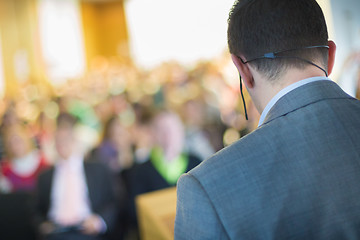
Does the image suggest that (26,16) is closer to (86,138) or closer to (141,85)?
(141,85)

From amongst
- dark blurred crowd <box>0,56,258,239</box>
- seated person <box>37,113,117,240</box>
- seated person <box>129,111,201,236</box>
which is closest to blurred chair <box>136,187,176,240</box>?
dark blurred crowd <box>0,56,258,239</box>

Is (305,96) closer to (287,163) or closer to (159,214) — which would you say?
(287,163)

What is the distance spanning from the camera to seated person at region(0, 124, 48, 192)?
3.45 meters

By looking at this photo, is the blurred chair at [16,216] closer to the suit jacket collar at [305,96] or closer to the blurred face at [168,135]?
the blurred face at [168,135]

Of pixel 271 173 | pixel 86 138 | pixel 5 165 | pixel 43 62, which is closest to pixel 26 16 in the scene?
pixel 43 62

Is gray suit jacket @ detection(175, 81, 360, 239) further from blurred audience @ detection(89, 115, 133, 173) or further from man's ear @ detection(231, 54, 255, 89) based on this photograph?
blurred audience @ detection(89, 115, 133, 173)

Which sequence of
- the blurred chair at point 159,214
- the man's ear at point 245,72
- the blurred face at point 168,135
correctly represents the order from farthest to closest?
the blurred face at point 168,135
the blurred chair at point 159,214
the man's ear at point 245,72

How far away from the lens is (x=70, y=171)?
290 centimetres

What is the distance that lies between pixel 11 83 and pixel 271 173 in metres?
11.3

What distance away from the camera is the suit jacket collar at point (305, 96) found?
24.3 inches

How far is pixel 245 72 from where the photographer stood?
68 cm

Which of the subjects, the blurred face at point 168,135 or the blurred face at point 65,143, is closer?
the blurred face at point 168,135

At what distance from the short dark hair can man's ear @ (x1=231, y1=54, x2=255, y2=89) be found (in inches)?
0.9

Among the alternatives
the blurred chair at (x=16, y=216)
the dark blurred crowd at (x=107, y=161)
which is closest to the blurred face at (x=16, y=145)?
the dark blurred crowd at (x=107, y=161)
